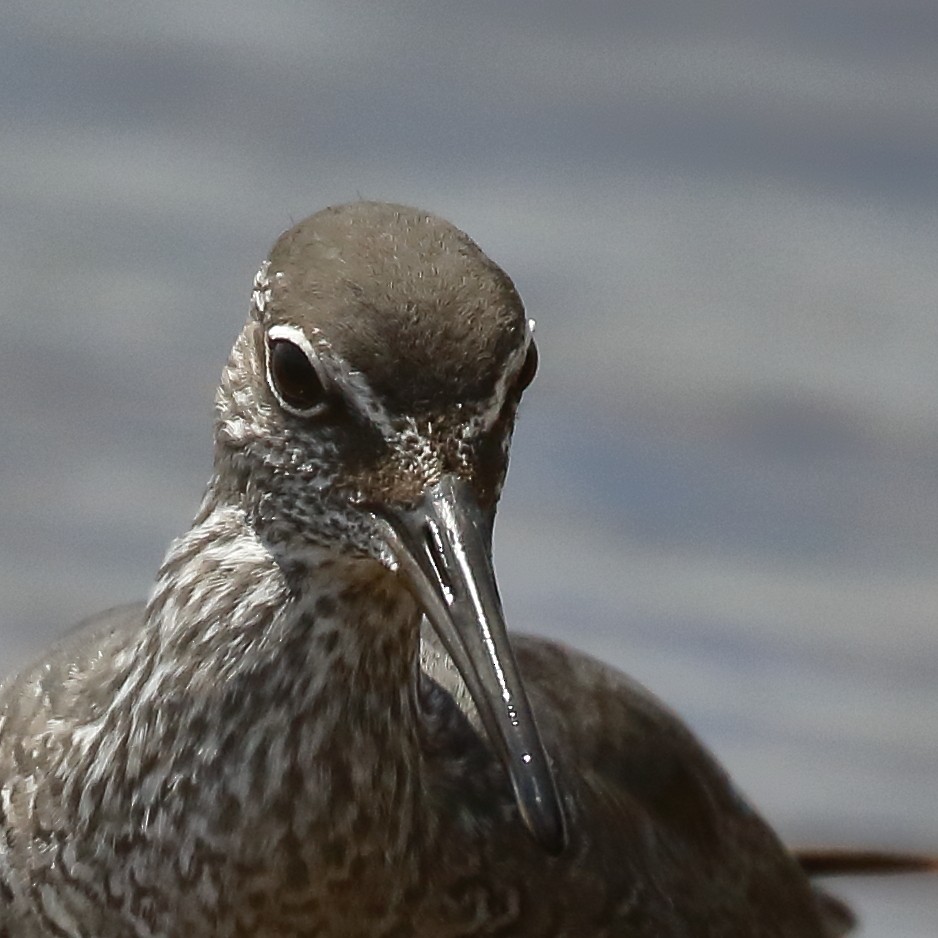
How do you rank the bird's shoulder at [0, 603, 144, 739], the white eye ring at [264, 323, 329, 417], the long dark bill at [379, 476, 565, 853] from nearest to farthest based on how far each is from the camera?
1. the long dark bill at [379, 476, 565, 853]
2. the white eye ring at [264, 323, 329, 417]
3. the bird's shoulder at [0, 603, 144, 739]

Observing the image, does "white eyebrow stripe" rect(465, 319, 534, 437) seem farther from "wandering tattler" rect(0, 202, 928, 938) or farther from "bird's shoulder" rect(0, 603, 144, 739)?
"bird's shoulder" rect(0, 603, 144, 739)

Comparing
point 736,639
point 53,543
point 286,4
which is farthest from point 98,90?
point 736,639

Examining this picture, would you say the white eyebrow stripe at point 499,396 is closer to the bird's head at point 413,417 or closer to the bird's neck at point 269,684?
the bird's head at point 413,417

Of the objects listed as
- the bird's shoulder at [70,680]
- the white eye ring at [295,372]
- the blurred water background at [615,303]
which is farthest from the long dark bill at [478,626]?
the blurred water background at [615,303]

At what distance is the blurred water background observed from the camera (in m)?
7.09

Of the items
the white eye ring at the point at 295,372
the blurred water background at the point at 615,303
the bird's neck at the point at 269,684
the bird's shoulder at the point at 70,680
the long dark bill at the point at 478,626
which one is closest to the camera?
the long dark bill at the point at 478,626

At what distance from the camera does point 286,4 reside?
894 centimetres

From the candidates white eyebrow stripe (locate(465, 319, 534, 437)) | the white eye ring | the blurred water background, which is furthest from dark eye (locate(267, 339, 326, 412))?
the blurred water background

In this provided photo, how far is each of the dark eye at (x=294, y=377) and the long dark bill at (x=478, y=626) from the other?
9.2 inches

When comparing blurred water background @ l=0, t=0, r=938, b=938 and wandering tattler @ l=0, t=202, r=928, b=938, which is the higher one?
blurred water background @ l=0, t=0, r=938, b=938

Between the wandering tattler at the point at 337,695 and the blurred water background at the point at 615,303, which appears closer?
the wandering tattler at the point at 337,695

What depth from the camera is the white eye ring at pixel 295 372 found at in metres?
4.47

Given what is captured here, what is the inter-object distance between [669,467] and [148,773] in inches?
118

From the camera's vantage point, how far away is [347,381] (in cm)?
441
